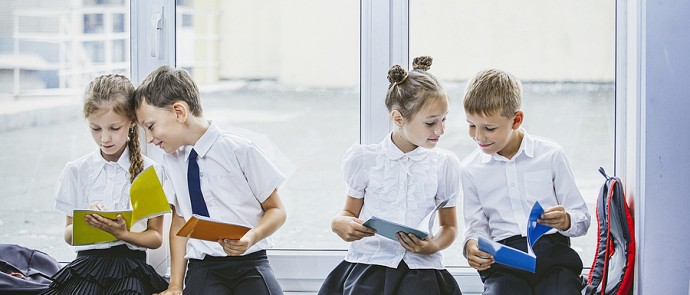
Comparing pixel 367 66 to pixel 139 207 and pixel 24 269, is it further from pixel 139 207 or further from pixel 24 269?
pixel 24 269

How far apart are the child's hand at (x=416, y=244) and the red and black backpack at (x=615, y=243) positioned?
0.47 metres

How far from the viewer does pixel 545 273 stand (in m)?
2.33

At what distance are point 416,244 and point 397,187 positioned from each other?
0.69 ft

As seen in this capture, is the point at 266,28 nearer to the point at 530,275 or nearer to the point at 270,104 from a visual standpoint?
the point at 270,104

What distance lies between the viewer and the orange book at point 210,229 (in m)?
2.10

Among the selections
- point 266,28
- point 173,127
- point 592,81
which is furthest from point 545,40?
point 173,127

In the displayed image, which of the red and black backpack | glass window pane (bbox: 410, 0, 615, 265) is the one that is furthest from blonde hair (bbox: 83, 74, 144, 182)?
the red and black backpack

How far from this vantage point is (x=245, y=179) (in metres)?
2.48

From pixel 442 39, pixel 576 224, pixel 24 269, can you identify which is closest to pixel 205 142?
pixel 24 269

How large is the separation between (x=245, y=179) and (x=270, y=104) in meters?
0.43

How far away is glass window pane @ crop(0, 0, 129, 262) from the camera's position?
2.80m

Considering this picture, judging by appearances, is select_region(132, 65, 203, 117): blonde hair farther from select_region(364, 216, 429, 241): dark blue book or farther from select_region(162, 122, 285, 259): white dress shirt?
select_region(364, 216, 429, 241): dark blue book

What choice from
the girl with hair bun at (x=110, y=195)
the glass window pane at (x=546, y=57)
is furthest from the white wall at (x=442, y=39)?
the girl with hair bun at (x=110, y=195)

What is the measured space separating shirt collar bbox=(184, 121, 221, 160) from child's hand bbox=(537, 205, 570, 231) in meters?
0.99
